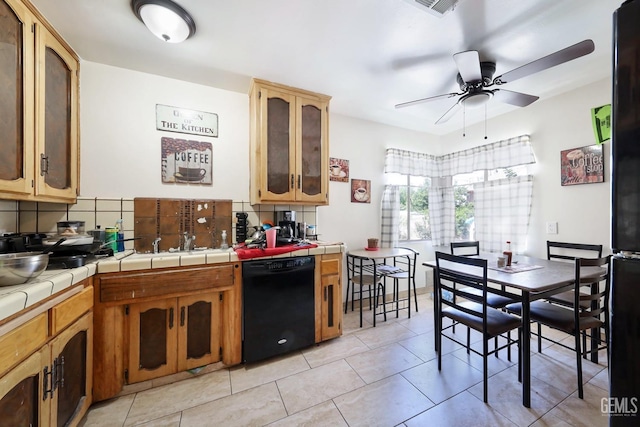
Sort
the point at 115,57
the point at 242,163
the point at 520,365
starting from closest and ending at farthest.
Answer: the point at 520,365 → the point at 115,57 → the point at 242,163

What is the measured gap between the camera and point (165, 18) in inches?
59.9

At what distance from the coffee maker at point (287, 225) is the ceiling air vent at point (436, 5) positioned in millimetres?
1866

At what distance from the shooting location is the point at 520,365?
178 cm

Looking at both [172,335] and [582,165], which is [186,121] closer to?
[172,335]

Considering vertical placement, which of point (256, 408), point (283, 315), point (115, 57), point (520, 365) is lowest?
point (256, 408)

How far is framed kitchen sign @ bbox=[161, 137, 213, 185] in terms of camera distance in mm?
2258

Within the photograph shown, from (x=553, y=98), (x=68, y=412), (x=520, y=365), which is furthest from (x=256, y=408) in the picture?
(x=553, y=98)

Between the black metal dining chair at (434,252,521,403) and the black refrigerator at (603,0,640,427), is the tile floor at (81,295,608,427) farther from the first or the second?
the black refrigerator at (603,0,640,427)

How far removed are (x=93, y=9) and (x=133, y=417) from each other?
255cm

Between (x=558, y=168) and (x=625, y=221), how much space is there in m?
2.89

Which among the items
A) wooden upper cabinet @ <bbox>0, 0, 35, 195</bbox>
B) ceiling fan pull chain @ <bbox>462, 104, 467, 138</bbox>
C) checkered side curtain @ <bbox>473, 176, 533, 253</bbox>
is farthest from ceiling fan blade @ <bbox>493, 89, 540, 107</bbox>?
wooden upper cabinet @ <bbox>0, 0, 35, 195</bbox>

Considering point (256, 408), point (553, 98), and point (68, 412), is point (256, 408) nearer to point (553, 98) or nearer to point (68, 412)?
point (68, 412)

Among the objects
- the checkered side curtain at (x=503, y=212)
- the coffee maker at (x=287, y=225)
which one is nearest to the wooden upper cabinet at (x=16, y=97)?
the coffee maker at (x=287, y=225)

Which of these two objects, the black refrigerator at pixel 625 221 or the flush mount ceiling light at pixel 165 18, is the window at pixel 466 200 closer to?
the black refrigerator at pixel 625 221
